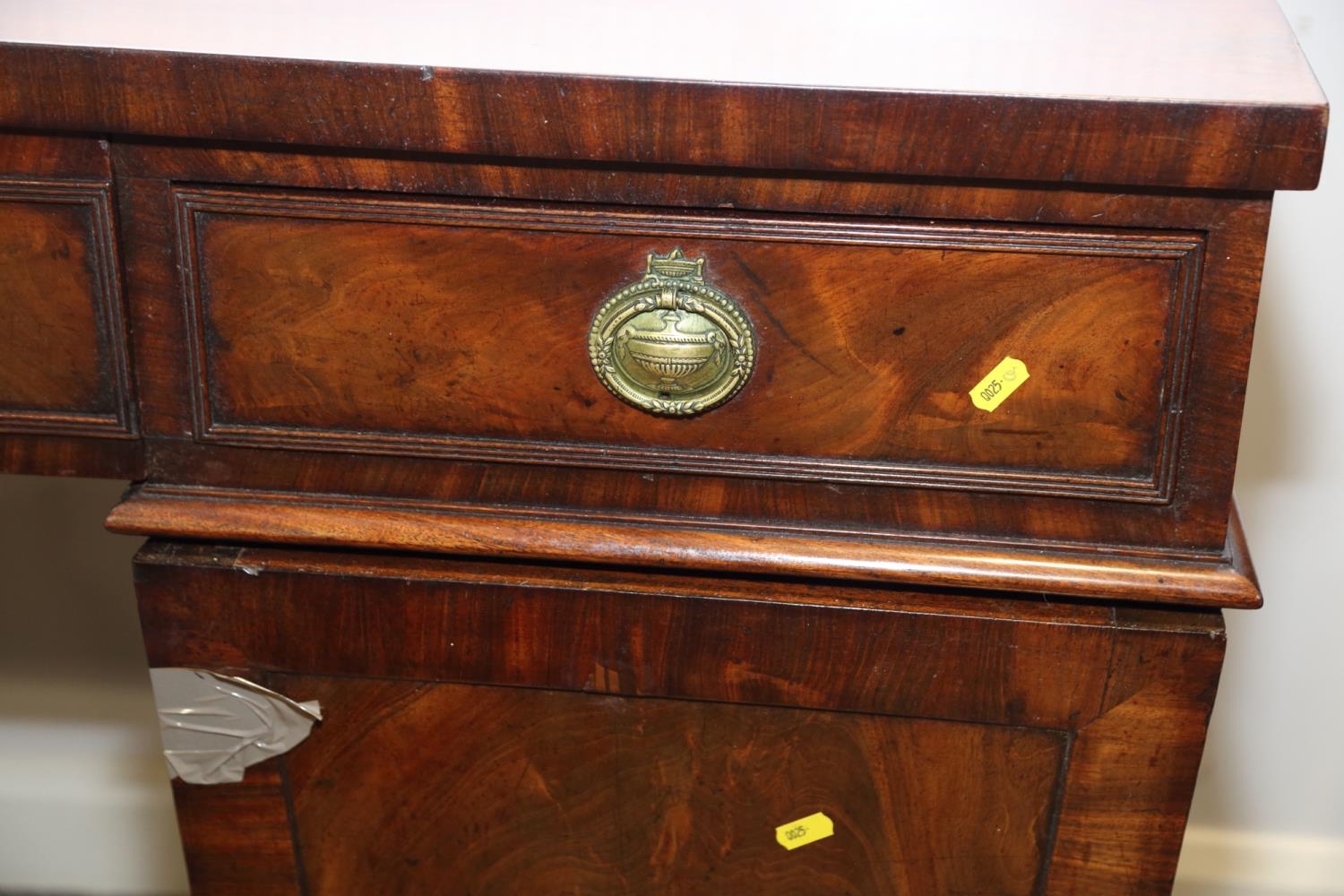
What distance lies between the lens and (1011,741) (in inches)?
23.8

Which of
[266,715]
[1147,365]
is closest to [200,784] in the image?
[266,715]

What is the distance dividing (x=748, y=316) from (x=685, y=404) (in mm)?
45

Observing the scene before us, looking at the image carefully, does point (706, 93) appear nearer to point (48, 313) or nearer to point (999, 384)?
point (999, 384)

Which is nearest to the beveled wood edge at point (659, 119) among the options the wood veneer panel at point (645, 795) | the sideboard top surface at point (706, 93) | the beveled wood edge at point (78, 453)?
the sideboard top surface at point (706, 93)

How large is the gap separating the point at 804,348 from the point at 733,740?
192 millimetres

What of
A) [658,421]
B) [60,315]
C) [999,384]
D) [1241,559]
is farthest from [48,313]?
[1241,559]

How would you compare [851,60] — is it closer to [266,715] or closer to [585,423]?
[585,423]

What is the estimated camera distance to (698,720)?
0.62 m

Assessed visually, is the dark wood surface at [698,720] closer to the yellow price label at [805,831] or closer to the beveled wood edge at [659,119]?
the yellow price label at [805,831]

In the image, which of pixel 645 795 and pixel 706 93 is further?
pixel 645 795

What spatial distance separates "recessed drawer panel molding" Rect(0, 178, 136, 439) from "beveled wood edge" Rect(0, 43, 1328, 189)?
4 centimetres

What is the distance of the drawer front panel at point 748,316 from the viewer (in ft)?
1.72

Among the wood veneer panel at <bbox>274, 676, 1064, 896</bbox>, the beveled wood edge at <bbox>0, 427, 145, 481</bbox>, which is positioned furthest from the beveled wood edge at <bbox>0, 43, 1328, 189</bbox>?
the wood veneer panel at <bbox>274, 676, 1064, 896</bbox>

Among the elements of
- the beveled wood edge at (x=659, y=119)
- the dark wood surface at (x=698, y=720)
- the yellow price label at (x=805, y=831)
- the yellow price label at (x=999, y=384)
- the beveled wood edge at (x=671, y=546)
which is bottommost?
the yellow price label at (x=805, y=831)
